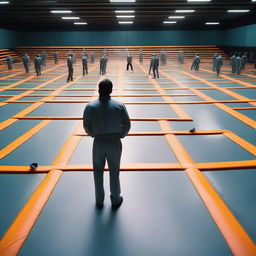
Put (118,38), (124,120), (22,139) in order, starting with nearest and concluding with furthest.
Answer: (124,120) → (22,139) → (118,38)

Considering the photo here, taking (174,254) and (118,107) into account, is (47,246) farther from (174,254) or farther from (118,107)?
(118,107)

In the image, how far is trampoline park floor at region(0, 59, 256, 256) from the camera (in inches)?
102

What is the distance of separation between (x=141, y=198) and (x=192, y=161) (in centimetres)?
159

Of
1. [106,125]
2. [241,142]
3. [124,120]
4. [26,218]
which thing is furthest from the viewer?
[241,142]

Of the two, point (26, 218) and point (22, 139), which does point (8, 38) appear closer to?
point (22, 139)

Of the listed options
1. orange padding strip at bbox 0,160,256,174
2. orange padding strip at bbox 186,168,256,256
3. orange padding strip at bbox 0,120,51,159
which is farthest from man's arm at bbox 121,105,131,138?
orange padding strip at bbox 0,120,51,159

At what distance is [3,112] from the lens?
7.75m

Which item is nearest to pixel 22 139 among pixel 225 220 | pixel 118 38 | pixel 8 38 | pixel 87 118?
pixel 87 118

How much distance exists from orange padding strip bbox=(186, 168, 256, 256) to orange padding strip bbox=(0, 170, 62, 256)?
239 centimetres

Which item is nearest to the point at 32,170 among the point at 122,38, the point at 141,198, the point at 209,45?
the point at 141,198

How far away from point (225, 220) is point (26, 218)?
2.64 m

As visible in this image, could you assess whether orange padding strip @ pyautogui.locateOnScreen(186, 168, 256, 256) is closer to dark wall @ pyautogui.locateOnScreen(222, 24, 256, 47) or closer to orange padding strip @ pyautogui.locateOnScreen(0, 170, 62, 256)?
orange padding strip @ pyautogui.locateOnScreen(0, 170, 62, 256)

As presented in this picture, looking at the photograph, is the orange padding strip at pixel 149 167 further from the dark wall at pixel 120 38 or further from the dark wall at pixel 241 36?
the dark wall at pixel 120 38

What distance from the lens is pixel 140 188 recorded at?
11.8 ft
